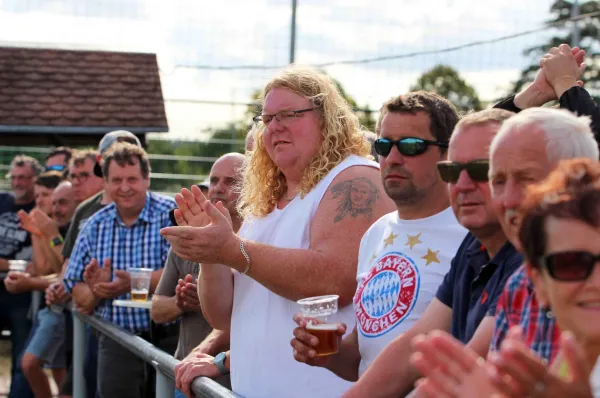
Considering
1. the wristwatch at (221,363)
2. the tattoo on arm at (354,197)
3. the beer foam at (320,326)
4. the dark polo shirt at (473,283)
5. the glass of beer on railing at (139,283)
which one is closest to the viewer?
the dark polo shirt at (473,283)

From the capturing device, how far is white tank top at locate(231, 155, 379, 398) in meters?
3.46

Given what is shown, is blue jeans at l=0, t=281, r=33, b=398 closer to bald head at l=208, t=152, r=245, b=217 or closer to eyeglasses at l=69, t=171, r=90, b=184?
eyeglasses at l=69, t=171, r=90, b=184

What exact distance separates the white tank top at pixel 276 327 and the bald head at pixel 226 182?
0.96m

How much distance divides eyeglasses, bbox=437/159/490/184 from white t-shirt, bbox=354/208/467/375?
1.73 feet

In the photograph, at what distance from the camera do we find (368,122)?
13352mm

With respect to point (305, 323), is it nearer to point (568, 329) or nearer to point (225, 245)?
point (225, 245)

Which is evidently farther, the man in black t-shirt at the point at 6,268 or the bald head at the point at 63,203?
the man in black t-shirt at the point at 6,268

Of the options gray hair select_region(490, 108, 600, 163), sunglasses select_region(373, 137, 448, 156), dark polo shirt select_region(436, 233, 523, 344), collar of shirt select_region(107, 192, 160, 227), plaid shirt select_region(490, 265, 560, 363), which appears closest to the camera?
plaid shirt select_region(490, 265, 560, 363)

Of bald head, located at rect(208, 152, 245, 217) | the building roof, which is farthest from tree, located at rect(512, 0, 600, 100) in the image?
the building roof

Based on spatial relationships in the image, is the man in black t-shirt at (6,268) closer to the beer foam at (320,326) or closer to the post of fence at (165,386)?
the post of fence at (165,386)

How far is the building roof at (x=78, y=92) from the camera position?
603 inches

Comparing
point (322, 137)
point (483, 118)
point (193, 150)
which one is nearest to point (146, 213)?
point (322, 137)

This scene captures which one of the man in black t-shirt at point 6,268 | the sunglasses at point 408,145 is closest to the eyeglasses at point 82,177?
the man in black t-shirt at point 6,268

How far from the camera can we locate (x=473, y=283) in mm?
2494
